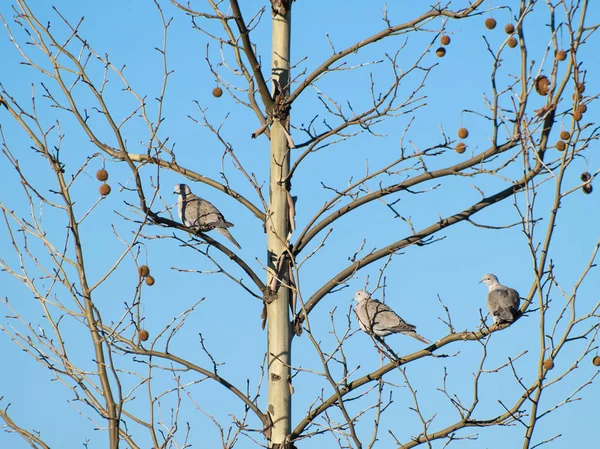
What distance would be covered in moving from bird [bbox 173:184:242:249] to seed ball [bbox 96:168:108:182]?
9.73 ft

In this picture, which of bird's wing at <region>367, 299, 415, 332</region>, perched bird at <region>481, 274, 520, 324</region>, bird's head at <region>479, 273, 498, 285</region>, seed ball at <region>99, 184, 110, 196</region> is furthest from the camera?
bird's head at <region>479, 273, 498, 285</region>

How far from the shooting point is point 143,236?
5.39 meters

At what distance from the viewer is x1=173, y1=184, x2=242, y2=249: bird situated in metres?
8.29

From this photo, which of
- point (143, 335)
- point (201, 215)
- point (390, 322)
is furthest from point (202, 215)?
point (143, 335)

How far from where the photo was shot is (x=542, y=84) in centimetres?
511

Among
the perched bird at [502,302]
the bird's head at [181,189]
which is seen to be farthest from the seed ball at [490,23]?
the bird's head at [181,189]

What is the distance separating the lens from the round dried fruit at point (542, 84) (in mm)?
5094

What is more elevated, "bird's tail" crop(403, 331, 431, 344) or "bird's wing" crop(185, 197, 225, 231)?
"bird's wing" crop(185, 197, 225, 231)

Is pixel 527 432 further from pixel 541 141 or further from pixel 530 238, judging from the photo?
pixel 541 141

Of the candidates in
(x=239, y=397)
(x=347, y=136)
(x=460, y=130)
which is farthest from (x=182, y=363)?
(x=460, y=130)

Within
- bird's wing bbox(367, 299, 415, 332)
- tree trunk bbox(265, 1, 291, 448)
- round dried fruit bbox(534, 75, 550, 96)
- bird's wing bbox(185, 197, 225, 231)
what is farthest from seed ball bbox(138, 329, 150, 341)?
bird's wing bbox(367, 299, 415, 332)

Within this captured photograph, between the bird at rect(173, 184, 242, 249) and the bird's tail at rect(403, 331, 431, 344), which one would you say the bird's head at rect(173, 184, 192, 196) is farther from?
the bird's tail at rect(403, 331, 431, 344)

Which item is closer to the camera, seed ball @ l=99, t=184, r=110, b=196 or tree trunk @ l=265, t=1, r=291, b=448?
seed ball @ l=99, t=184, r=110, b=196

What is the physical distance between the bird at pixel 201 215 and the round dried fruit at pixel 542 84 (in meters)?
3.49
